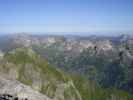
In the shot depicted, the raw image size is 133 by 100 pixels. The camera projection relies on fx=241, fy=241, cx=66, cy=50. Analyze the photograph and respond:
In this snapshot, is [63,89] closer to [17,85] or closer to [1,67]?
[1,67]

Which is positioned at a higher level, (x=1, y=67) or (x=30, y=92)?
(x=30, y=92)

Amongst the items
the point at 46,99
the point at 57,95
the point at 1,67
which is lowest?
the point at 57,95

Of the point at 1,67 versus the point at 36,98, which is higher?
the point at 36,98

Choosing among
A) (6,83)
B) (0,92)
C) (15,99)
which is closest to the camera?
(15,99)

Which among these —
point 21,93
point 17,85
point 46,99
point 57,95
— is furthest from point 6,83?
point 57,95

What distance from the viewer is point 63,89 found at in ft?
656

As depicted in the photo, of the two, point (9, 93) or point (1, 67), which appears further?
point (1, 67)

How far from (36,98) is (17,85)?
327cm

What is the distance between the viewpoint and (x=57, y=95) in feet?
652

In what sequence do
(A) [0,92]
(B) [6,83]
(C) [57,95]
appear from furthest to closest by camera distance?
(C) [57,95] → (B) [6,83] → (A) [0,92]

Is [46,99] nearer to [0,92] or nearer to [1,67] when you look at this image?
[0,92]

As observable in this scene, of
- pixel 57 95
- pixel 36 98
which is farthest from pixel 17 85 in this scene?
pixel 57 95

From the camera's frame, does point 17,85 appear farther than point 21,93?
Yes

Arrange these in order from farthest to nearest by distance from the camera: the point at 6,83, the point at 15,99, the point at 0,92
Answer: the point at 6,83 < the point at 0,92 < the point at 15,99
